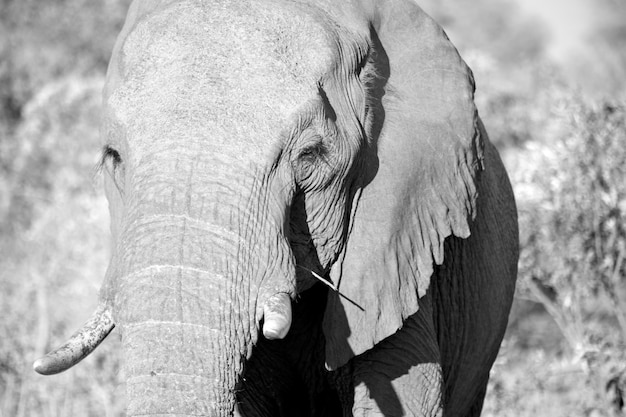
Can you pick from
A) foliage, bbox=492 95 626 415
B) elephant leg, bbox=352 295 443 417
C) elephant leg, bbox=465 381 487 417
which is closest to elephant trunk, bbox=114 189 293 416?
elephant leg, bbox=352 295 443 417

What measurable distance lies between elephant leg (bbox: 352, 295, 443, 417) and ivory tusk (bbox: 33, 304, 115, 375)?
0.78m

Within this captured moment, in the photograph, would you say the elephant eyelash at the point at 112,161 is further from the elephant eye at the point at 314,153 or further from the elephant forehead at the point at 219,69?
the elephant eye at the point at 314,153

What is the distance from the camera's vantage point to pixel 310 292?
12.0 feet

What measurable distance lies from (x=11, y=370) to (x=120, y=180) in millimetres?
3373

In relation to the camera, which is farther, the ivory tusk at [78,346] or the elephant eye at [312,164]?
the elephant eye at [312,164]

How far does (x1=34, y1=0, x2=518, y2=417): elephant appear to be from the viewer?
289 cm

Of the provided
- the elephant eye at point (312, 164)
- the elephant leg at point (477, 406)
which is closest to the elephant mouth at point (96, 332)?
the elephant eye at point (312, 164)

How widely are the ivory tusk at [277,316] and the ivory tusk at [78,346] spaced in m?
0.46

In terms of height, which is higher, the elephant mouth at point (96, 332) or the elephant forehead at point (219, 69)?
the elephant forehead at point (219, 69)

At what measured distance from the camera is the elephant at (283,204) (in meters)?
2.89

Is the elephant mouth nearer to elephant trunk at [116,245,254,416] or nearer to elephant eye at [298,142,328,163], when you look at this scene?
elephant trunk at [116,245,254,416]

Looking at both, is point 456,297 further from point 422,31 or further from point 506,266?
point 422,31

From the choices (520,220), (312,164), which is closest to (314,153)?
(312,164)

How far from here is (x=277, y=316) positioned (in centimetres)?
294
